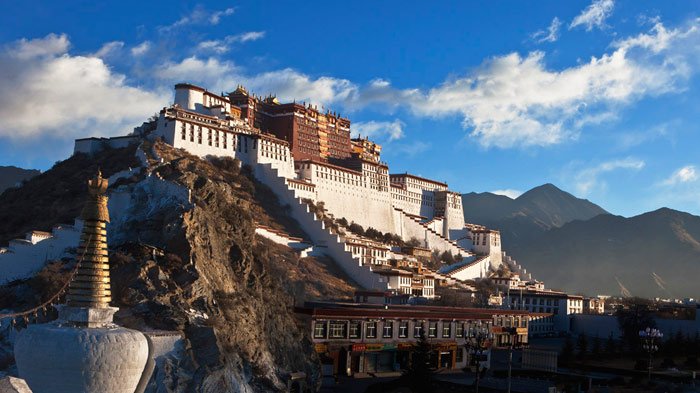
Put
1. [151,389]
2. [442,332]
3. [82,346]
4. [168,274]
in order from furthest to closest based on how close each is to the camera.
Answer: [442,332]
[168,274]
[151,389]
[82,346]

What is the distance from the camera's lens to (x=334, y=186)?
297 ft

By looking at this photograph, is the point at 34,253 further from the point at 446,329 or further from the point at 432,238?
the point at 432,238

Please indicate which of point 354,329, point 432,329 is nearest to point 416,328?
point 432,329

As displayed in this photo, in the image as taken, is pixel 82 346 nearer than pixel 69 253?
Yes

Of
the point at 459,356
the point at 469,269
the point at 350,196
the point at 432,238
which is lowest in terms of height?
the point at 459,356

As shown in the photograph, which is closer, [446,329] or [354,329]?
[354,329]

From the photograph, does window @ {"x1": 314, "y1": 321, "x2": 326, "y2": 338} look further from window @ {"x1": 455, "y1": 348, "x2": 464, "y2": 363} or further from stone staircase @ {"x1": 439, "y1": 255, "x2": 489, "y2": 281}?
stone staircase @ {"x1": 439, "y1": 255, "x2": 489, "y2": 281}

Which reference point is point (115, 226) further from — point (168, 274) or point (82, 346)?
point (82, 346)

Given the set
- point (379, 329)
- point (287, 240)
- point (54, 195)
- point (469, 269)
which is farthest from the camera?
point (469, 269)

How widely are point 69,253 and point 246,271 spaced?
1219 centimetres

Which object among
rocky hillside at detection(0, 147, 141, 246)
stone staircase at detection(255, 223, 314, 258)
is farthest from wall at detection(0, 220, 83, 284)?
stone staircase at detection(255, 223, 314, 258)

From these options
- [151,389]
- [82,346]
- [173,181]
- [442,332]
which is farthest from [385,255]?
[82,346]

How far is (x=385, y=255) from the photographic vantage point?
266 feet

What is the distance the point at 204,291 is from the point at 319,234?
42.8 m
